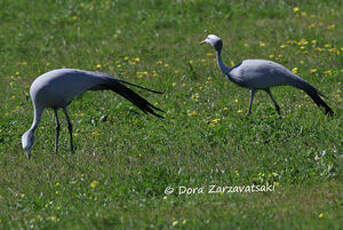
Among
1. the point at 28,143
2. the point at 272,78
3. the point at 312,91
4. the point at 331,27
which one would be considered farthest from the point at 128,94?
the point at 331,27

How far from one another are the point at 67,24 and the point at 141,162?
734 centimetres

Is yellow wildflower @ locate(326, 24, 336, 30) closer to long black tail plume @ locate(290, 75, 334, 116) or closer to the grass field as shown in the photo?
the grass field

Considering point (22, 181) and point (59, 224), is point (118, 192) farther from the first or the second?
point (22, 181)

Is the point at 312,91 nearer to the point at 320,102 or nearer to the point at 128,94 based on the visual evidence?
the point at 320,102

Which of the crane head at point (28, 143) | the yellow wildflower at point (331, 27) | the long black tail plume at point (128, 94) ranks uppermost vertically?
the yellow wildflower at point (331, 27)

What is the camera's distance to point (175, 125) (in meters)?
8.36

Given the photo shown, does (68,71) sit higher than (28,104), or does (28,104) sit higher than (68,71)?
(68,71)

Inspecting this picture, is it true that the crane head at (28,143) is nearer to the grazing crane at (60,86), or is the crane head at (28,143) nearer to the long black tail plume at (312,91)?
the grazing crane at (60,86)

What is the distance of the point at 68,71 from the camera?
7883 mm

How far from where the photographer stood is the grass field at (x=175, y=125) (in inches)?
229

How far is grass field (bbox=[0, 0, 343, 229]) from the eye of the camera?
582 cm

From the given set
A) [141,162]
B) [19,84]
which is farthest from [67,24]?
[141,162]

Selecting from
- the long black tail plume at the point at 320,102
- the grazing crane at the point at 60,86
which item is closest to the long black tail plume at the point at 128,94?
the grazing crane at the point at 60,86

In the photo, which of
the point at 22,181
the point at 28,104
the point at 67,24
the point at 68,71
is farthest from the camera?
the point at 67,24
